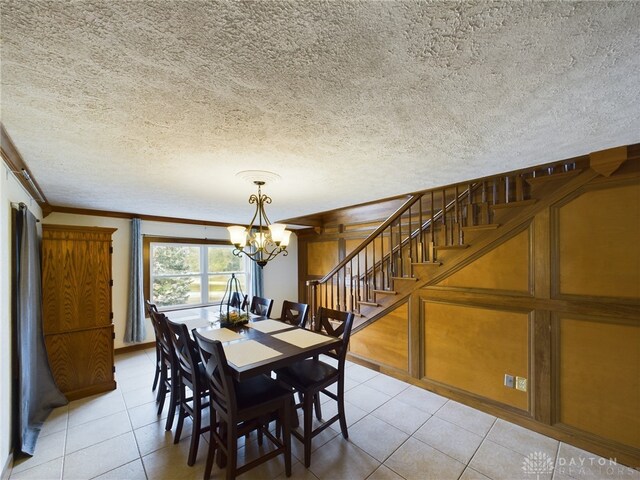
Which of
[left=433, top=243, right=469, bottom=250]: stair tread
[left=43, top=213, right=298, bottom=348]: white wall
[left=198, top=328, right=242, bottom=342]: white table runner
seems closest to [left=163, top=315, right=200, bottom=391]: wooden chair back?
[left=198, top=328, right=242, bottom=342]: white table runner

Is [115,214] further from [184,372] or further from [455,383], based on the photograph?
[455,383]

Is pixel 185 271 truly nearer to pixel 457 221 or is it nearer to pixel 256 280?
pixel 256 280

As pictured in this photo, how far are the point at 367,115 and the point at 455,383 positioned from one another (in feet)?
9.65

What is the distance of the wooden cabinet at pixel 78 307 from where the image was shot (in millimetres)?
2891

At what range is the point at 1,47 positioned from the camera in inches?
36.5

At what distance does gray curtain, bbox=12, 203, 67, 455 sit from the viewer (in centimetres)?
213

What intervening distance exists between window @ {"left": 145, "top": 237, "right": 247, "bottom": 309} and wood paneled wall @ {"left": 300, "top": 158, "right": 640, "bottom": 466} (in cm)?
420

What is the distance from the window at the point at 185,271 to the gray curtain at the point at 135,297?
0.21m

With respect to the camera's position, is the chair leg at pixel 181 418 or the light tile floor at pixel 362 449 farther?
the chair leg at pixel 181 418

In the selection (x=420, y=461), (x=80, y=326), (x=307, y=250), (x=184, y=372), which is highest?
(x=307, y=250)

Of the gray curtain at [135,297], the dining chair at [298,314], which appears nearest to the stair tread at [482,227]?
the dining chair at [298,314]

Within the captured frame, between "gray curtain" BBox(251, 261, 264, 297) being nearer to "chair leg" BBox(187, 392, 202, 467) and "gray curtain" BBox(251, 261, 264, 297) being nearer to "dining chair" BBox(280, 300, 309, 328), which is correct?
"dining chair" BBox(280, 300, 309, 328)

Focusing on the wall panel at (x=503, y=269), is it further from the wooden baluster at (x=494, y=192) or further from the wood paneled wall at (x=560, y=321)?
the wooden baluster at (x=494, y=192)

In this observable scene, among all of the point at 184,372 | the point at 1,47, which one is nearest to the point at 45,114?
the point at 1,47
